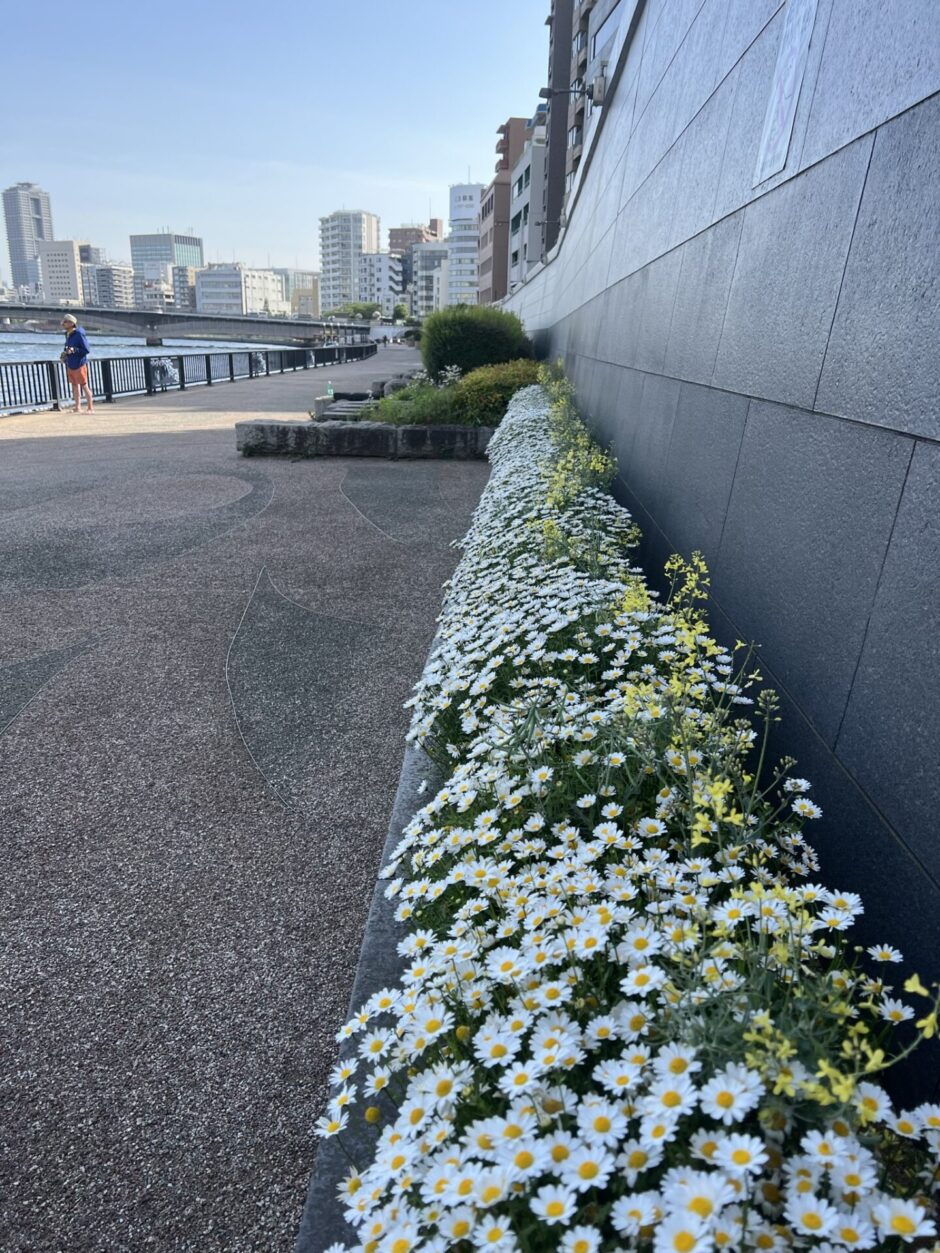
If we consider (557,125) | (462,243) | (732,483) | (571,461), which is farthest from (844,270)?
(462,243)

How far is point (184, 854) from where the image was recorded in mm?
3266

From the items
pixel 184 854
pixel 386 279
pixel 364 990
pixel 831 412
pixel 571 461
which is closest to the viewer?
pixel 364 990

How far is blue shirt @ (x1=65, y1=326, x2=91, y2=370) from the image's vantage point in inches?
634

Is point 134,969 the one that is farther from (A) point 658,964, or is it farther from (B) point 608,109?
(B) point 608,109

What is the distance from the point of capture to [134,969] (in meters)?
2.69

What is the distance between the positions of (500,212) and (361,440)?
246 feet

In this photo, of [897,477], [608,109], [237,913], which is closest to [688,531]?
[897,477]


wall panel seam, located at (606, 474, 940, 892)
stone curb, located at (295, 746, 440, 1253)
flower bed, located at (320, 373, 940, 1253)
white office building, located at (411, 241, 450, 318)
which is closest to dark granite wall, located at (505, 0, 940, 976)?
wall panel seam, located at (606, 474, 940, 892)

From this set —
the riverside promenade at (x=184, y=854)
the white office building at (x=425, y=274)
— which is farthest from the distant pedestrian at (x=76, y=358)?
the white office building at (x=425, y=274)

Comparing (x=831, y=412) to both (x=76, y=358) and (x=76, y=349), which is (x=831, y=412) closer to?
(x=76, y=349)

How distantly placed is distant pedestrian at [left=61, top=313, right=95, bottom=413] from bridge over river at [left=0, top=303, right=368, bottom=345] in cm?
5371

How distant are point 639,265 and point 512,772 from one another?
567 cm

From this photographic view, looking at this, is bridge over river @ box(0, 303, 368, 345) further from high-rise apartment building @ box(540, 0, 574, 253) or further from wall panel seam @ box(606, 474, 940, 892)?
wall panel seam @ box(606, 474, 940, 892)

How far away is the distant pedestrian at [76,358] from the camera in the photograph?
1608 cm
